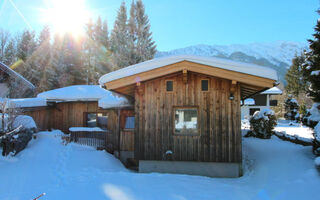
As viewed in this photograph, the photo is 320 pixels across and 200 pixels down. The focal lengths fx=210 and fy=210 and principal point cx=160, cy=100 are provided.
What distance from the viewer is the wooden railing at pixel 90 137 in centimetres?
1089

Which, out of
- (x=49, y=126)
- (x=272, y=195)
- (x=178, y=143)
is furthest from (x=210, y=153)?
(x=49, y=126)

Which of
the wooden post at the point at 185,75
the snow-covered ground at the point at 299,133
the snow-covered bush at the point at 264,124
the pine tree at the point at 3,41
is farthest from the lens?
the pine tree at the point at 3,41

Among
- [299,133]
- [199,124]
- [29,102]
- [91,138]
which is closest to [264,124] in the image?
Answer: [299,133]

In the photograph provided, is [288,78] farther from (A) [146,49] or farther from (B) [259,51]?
(B) [259,51]

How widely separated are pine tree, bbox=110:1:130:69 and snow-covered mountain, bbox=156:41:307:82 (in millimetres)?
121341

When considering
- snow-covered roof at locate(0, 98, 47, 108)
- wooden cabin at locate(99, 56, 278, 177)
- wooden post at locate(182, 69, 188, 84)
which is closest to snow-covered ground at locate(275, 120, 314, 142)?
wooden cabin at locate(99, 56, 278, 177)

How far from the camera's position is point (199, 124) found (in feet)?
23.1

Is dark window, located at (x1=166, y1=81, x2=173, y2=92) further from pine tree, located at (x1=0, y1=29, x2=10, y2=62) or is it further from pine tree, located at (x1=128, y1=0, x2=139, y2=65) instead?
pine tree, located at (x1=0, y1=29, x2=10, y2=62)

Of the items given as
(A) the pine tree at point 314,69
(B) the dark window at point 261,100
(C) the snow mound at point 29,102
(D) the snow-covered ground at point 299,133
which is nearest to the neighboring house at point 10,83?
(C) the snow mound at point 29,102

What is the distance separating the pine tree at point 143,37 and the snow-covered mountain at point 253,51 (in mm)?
121799

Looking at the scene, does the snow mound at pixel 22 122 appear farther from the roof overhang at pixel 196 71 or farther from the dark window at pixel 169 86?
the dark window at pixel 169 86

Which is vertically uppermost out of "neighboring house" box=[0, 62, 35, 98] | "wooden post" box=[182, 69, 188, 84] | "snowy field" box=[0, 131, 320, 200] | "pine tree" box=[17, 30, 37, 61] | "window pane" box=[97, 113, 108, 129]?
"pine tree" box=[17, 30, 37, 61]

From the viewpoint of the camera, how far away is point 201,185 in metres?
5.75

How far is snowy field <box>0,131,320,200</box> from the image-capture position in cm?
493
